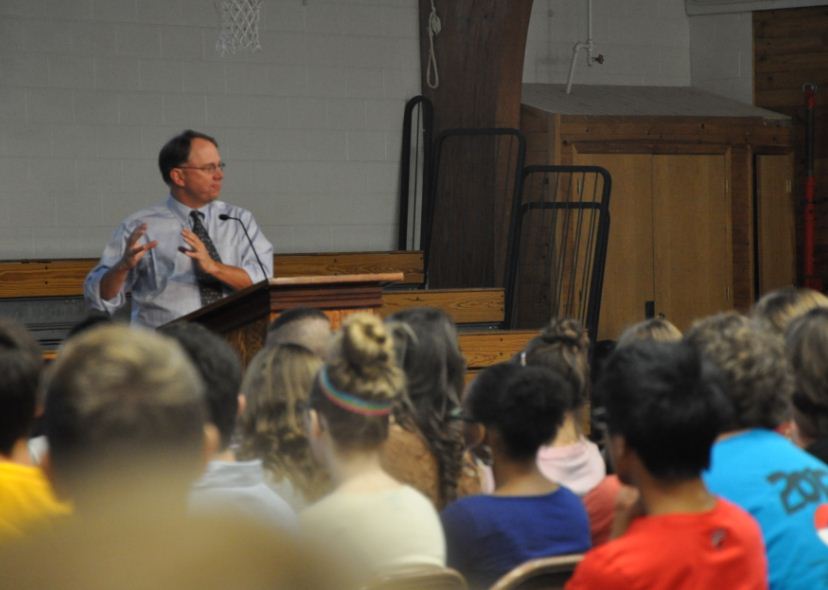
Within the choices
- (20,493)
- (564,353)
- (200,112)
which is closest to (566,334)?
(564,353)

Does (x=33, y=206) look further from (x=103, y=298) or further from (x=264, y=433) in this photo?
(x=264, y=433)

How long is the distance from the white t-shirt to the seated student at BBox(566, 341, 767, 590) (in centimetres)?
28

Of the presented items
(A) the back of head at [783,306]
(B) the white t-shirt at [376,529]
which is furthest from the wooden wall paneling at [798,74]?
(B) the white t-shirt at [376,529]

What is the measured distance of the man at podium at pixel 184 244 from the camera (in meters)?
4.73

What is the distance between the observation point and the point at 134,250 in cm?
442

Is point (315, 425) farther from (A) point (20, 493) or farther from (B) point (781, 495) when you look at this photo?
(B) point (781, 495)

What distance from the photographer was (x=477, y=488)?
8.57ft

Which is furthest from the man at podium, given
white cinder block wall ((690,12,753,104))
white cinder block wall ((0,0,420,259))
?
white cinder block wall ((690,12,753,104))

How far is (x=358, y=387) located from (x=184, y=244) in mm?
2873

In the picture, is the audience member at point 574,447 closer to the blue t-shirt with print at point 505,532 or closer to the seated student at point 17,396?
the blue t-shirt with print at point 505,532

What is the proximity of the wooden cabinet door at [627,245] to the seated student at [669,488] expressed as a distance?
221 inches

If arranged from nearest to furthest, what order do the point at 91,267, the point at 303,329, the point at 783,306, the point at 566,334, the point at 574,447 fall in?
the point at 574,447 → the point at 783,306 → the point at 566,334 → the point at 303,329 → the point at 91,267

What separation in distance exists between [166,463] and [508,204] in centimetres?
584

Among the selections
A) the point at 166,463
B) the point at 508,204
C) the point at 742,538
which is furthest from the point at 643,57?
the point at 166,463
